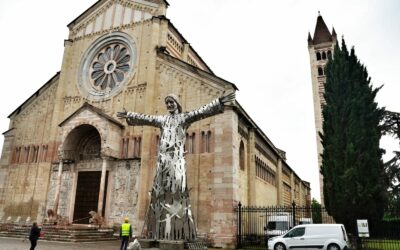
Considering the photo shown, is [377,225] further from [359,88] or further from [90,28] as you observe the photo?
[90,28]

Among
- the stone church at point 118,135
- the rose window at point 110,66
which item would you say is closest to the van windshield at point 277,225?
the stone church at point 118,135

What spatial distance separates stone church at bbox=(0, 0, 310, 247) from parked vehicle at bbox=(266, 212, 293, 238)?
7.60 feet

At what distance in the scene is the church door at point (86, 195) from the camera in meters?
21.0

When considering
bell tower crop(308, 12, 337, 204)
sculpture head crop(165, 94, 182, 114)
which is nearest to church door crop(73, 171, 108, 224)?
sculpture head crop(165, 94, 182, 114)

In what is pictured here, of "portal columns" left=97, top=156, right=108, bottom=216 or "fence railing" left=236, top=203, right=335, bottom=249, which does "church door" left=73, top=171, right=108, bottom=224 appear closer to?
"portal columns" left=97, top=156, right=108, bottom=216

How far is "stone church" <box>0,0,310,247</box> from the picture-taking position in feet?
61.3

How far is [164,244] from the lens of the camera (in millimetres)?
9078

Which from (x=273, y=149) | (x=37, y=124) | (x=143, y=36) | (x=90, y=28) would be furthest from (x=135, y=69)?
(x=273, y=149)

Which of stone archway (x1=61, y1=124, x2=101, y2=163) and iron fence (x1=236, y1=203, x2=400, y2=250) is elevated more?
stone archway (x1=61, y1=124, x2=101, y2=163)

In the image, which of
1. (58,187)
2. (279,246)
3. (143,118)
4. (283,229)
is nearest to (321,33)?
(283,229)

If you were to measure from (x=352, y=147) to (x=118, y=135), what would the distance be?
14129 mm

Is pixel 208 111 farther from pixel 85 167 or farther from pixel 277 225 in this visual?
pixel 85 167

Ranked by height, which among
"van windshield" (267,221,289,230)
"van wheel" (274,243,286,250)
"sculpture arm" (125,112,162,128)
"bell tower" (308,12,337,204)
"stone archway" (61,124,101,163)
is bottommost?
"van wheel" (274,243,286,250)

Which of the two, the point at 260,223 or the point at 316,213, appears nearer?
the point at 260,223
